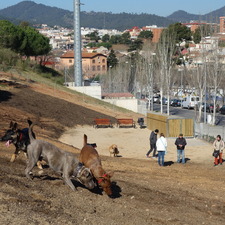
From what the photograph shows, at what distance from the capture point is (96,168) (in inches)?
457

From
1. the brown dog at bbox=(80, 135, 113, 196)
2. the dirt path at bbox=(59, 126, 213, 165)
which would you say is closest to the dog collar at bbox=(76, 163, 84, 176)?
the brown dog at bbox=(80, 135, 113, 196)

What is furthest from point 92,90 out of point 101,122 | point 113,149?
point 113,149

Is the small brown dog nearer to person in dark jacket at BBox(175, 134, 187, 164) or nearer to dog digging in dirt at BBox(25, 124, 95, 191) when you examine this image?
person in dark jacket at BBox(175, 134, 187, 164)

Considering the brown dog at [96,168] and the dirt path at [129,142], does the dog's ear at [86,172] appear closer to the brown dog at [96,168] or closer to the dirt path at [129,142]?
the brown dog at [96,168]

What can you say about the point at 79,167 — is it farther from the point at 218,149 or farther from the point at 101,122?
the point at 101,122

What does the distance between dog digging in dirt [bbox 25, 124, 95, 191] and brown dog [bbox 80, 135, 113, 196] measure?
0.64 feet

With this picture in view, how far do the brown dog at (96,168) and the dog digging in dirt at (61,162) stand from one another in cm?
19

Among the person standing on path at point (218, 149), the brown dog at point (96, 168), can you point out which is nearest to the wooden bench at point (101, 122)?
the person standing on path at point (218, 149)

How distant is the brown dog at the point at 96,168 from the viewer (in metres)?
11.3

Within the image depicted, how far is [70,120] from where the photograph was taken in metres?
39.7

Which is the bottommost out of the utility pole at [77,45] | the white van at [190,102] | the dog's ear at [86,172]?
the white van at [190,102]

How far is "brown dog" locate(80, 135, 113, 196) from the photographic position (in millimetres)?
11336

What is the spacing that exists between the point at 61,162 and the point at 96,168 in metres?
0.84

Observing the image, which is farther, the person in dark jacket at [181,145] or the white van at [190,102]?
the white van at [190,102]
